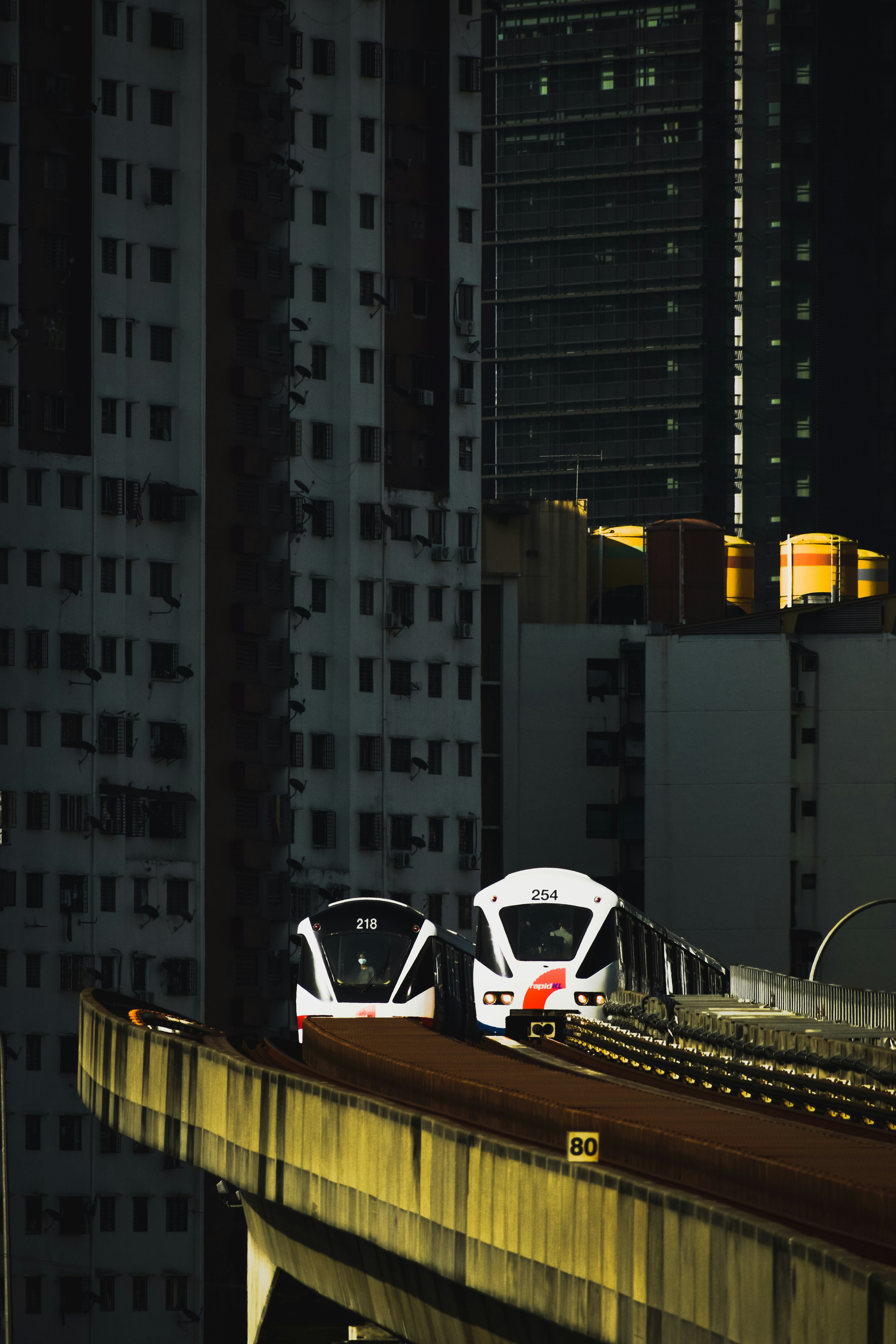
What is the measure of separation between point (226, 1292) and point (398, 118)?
2079 inches

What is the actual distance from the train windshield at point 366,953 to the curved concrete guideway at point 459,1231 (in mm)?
8388

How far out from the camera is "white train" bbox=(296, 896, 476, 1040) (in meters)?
50.5

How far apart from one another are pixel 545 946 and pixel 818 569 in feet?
274

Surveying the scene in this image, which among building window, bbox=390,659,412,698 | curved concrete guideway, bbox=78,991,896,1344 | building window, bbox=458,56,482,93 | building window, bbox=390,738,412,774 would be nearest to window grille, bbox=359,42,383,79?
building window, bbox=458,56,482,93

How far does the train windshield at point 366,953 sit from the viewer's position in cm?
5056

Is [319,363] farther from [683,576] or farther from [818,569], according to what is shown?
[818,569]

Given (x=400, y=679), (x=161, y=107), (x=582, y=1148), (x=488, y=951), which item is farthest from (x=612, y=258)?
(x=582, y=1148)

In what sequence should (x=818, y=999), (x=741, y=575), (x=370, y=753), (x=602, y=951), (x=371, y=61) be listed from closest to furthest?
(x=602, y=951), (x=818, y=999), (x=370, y=753), (x=371, y=61), (x=741, y=575)

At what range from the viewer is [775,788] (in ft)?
365

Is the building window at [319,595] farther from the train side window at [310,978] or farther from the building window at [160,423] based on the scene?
the train side window at [310,978]

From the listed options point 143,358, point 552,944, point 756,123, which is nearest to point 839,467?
point 756,123

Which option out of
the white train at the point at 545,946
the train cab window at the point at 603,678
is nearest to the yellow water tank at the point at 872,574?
the train cab window at the point at 603,678

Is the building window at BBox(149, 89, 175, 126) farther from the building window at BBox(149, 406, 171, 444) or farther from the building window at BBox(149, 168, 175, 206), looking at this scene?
the building window at BBox(149, 406, 171, 444)

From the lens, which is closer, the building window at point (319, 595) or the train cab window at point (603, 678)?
the building window at point (319, 595)
